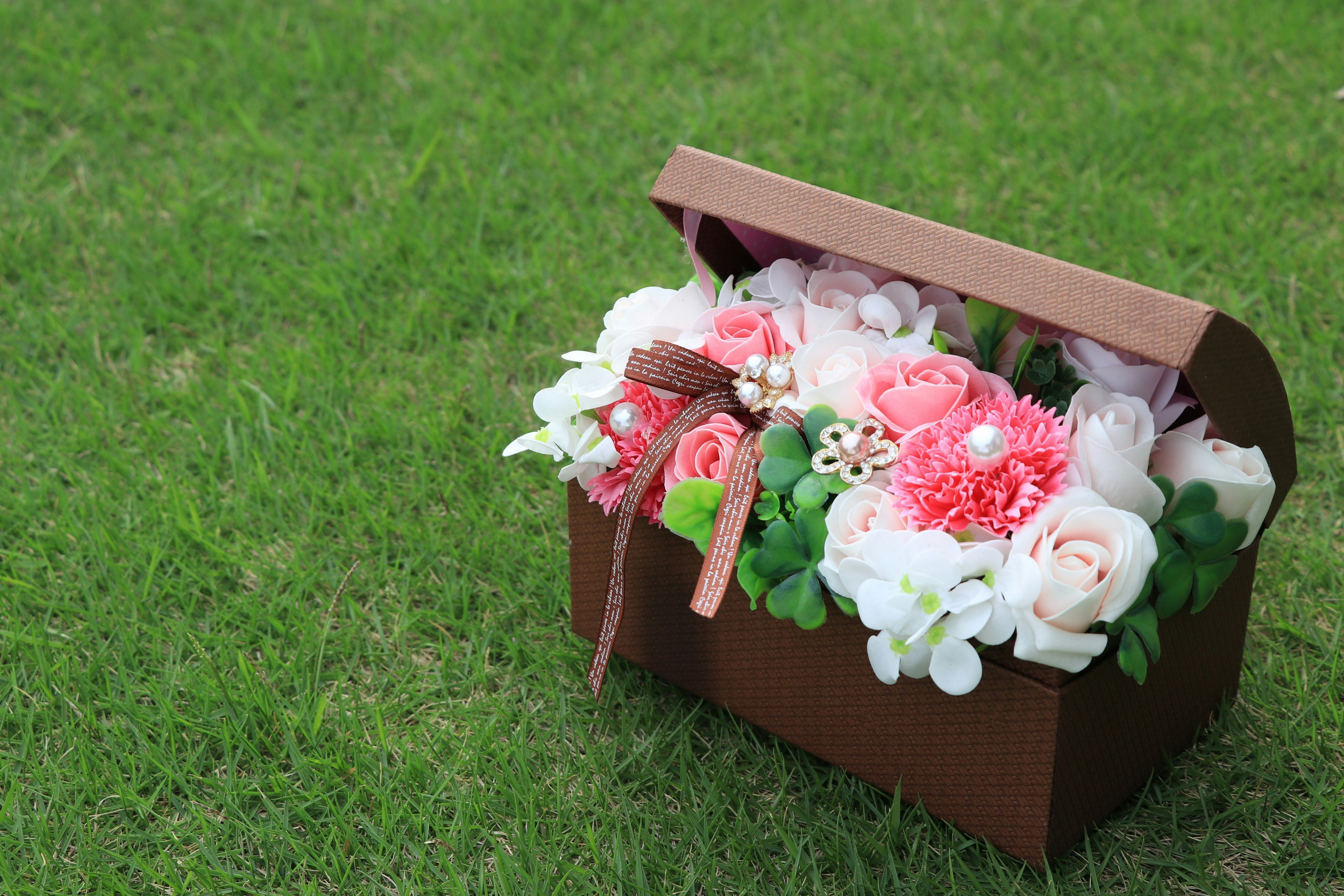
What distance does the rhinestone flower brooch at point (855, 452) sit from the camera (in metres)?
1.36

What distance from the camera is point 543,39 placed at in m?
3.57

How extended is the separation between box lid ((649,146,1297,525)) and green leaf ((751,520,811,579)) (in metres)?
0.33

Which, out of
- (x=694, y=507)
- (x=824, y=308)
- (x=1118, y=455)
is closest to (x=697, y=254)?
(x=824, y=308)

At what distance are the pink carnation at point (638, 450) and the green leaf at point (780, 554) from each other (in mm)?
189

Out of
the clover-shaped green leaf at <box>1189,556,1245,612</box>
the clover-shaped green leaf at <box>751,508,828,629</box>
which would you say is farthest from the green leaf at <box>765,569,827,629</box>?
the clover-shaped green leaf at <box>1189,556,1245,612</box>

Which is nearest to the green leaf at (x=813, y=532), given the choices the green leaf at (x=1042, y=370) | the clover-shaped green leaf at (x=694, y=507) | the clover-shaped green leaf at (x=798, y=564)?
the clover-shaped green leaf at (x=798, y=564)

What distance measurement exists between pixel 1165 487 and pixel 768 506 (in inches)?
17.6

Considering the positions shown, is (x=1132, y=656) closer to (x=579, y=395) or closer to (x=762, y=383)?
(x=762, y=383)

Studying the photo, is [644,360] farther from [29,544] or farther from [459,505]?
[29,544]

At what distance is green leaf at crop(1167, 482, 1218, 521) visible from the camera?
127 centimetres

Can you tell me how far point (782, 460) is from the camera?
1389 millimetres

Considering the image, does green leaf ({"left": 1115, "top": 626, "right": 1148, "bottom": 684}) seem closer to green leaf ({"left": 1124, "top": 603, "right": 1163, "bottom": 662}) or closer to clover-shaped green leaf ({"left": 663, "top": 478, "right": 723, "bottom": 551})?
green leaf ({"left": 1124, "top": 603, "right": 1163, "bottom": 662})

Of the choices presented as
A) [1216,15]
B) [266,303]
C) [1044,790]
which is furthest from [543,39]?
[1044,790]

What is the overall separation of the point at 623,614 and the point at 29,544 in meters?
1.11
